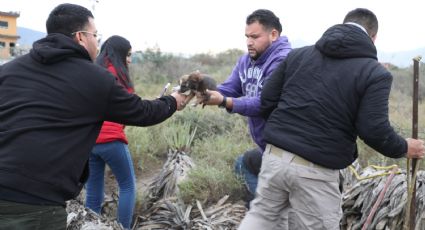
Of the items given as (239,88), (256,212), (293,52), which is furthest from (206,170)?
(293,52)

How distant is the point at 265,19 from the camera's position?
382cm

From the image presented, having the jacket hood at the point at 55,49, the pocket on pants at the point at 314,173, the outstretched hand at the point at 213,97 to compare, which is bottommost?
the pocket on pants at the point at 314,173

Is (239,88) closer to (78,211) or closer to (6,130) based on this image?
(78,211)

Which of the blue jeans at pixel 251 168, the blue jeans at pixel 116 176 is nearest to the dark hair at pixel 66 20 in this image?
the blue jeans at pixel 116 176

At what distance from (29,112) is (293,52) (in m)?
1.69

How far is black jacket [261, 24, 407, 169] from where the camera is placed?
9.48 feet

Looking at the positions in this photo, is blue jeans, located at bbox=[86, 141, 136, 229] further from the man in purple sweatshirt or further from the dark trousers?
the dark trousers

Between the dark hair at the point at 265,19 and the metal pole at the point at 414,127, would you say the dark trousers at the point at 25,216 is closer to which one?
the dark hair at the point at 265,19

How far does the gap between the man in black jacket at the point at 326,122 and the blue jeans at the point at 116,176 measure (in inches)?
58.5

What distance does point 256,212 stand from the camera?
3367mm

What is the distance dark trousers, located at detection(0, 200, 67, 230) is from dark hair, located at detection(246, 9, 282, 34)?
6.80ft

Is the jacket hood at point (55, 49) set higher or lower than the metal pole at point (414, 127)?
higher

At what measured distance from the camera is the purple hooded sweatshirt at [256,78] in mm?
3617

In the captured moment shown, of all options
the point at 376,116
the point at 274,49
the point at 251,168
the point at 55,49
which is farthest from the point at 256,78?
the point at 55,49
